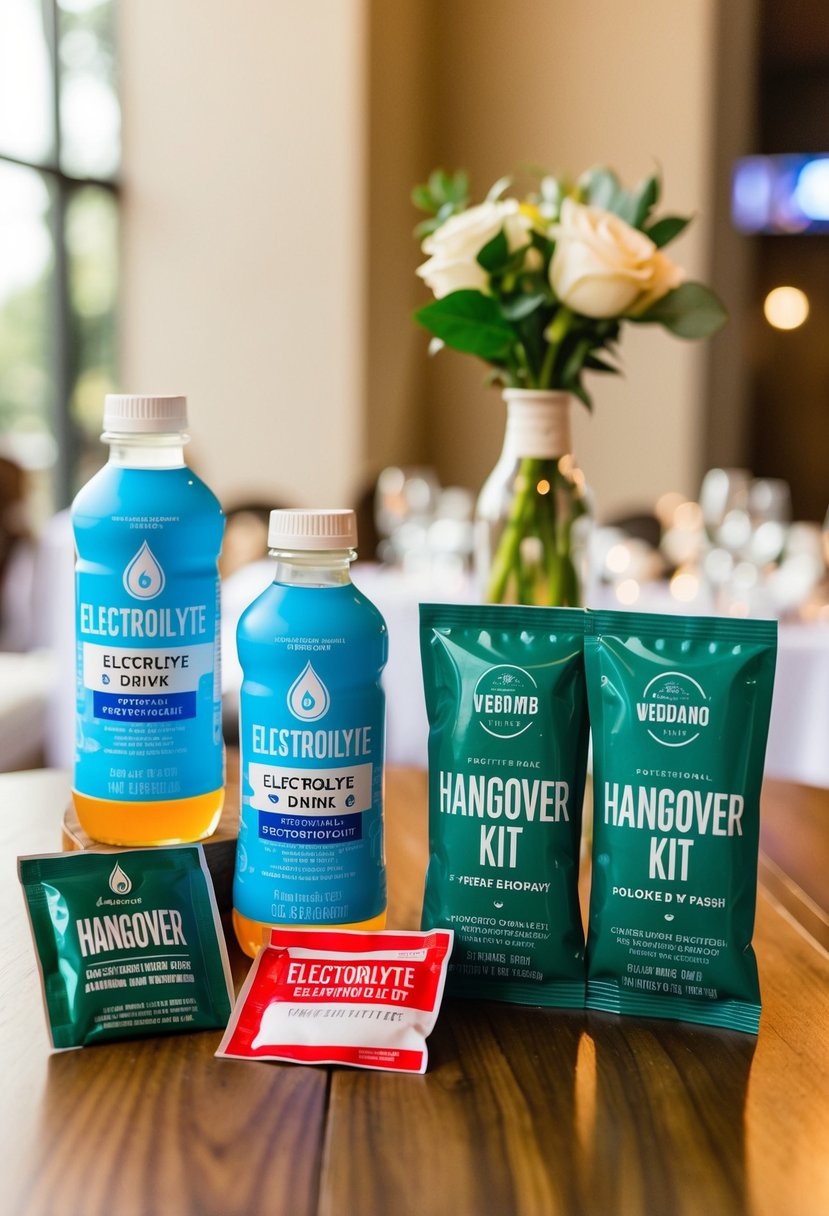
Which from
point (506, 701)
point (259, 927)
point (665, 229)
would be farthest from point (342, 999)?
point (665, 229)

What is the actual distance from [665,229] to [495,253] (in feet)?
0.62

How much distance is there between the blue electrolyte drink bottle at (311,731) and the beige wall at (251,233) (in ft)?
12.6

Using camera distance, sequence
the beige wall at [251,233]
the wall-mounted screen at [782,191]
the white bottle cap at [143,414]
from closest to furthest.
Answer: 1. the white bottle cap at [143,414]
2. the beige wall at [251,233]
3. the wall-mounted screen at [782,191]

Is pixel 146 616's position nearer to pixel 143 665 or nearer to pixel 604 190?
pixel 143 665

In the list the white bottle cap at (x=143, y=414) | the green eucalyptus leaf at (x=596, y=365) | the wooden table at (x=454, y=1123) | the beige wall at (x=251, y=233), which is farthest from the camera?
the beige wall at (x=251, y=233)

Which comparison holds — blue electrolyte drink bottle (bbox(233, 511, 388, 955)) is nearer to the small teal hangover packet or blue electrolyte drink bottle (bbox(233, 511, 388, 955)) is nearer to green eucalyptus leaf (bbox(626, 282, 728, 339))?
the small teal hangover packet

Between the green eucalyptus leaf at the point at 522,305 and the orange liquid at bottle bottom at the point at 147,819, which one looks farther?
the green eucalyptus leaf at the point at 522,305

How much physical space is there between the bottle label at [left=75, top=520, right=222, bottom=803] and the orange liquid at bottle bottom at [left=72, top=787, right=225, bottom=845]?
25 millimetres

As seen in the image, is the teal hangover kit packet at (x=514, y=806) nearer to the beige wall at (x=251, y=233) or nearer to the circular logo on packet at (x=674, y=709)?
the circular logo on packet at (x=674, y=709)

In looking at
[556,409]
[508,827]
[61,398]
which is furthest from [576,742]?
[61,398]

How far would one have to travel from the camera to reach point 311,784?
28.2 inches

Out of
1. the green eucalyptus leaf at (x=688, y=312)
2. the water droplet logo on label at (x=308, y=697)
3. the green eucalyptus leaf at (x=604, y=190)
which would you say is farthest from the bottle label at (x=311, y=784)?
the green eucalyptus leaf at (x=604, y=190)

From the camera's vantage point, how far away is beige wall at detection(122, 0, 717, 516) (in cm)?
457

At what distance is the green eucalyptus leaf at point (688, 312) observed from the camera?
108 centimetres
